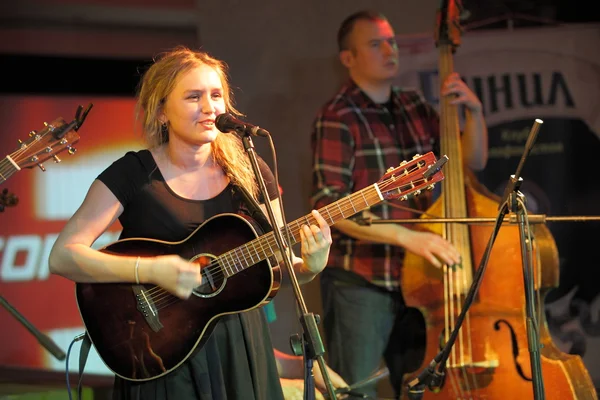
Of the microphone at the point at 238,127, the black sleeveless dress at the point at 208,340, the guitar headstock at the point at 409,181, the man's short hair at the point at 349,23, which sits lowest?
the black sleeveless dress at the point at 208,340

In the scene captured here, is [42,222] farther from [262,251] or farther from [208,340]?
[262,251]

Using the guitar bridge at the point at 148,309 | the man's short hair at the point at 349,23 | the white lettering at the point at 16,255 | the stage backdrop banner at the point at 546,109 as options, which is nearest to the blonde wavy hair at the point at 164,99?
the guitar bridge at the point at 148,309

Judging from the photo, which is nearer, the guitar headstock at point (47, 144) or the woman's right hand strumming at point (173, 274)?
the woman's right hand strumming at point (173, 274)

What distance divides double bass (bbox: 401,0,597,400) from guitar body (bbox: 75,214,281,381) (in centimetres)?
103

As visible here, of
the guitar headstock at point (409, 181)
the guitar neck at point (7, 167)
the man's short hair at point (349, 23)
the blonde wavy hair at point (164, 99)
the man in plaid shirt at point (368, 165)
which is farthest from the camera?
the man's short hair at point (349, 23)

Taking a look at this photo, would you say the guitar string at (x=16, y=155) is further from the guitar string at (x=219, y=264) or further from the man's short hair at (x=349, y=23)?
the man's short hair at (x=349, y=23)

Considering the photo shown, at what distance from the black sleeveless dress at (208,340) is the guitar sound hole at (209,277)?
0.37 feet

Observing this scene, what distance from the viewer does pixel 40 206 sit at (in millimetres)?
4602

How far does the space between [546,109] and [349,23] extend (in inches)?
51.8

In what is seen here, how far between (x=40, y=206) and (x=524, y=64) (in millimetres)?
2959

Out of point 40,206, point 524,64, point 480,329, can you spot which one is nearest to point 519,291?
point 480,329

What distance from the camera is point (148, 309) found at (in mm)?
2828

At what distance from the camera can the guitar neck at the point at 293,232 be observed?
2732 millimetres

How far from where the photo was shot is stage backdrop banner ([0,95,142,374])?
4527mm
